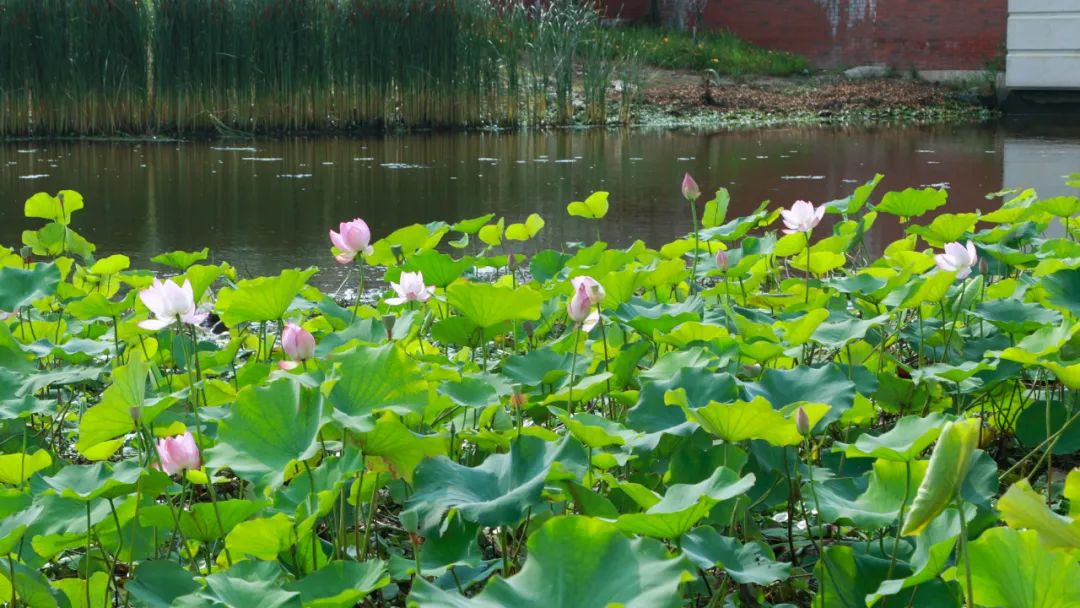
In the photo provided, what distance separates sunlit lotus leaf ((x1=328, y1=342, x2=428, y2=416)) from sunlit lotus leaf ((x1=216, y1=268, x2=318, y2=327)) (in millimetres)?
370

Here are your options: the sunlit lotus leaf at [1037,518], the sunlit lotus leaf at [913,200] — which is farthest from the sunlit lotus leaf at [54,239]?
the sunlit lotus leaf at [1037,518]

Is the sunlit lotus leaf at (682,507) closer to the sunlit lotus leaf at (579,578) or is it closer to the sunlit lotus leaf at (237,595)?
the sunlit lotus leaf at (579,578)

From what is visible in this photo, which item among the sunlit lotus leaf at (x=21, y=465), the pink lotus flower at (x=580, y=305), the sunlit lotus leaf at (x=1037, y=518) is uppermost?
the pink lotus flower at (x=580, y=305)

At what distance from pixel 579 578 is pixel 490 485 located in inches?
13.6

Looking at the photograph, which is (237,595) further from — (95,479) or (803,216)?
(803,216)

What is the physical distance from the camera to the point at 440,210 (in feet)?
20.2

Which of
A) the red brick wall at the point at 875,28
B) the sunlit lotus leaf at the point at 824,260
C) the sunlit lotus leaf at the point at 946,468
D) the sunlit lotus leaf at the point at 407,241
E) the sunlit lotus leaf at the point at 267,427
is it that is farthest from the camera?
the red brick wall at the point at 875,28

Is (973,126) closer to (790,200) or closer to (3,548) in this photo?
(790,200)

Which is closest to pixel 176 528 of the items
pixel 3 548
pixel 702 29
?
pixel 3 548

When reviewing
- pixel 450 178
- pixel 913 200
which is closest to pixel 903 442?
pixel 913 200

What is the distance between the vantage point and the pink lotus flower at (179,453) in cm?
132

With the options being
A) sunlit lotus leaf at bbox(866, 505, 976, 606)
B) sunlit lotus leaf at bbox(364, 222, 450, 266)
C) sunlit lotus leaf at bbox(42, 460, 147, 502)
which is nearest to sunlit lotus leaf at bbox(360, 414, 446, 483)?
sunlit lotus leaf at bbox(42, 460, 147, 502)

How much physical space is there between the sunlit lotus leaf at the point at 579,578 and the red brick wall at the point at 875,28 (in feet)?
52.5

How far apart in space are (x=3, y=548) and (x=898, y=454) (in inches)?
35.8
